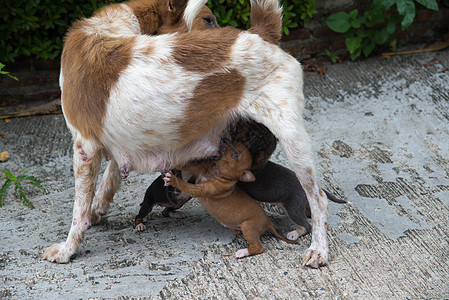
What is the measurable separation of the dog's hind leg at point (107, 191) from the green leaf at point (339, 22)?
2652mm

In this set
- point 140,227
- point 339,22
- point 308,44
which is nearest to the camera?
point 140,227

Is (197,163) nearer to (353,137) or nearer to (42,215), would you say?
(42,215)

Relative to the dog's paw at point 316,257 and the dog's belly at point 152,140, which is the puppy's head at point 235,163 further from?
the dog's paw at point 316,257

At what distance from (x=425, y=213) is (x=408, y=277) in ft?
2.18

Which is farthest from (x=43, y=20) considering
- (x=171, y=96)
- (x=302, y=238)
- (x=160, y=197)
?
(x=302, y=238)

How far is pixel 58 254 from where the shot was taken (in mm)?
3090

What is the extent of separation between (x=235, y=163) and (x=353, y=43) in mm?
2714

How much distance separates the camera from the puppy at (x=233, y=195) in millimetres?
3104

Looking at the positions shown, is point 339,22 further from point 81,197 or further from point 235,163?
point 81,197

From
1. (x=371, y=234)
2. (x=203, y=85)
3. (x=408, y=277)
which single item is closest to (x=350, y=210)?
(x=371, y=234)

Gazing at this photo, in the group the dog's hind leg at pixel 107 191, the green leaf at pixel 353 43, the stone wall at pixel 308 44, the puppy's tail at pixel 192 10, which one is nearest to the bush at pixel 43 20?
the stone wall at pixel 308 44

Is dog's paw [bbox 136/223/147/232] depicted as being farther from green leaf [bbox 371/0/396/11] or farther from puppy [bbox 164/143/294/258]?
green leaf [bbox 371/0/396/11]

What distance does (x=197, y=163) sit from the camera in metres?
3.29

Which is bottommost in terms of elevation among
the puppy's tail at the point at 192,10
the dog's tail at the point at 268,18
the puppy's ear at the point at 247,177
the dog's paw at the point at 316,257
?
the dog's paw at the point at 316,257
